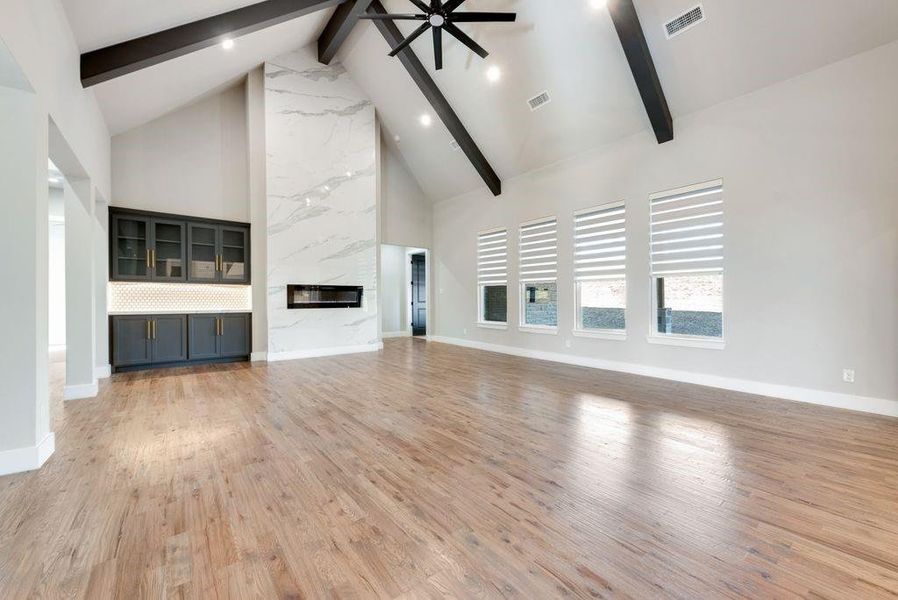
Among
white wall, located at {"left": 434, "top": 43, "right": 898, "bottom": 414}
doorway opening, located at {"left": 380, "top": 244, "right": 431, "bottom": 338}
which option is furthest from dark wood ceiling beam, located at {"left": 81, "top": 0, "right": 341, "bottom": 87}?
doorway opening, located at {"left": 380, "top": 244, "right": 431, "bottom": 338}

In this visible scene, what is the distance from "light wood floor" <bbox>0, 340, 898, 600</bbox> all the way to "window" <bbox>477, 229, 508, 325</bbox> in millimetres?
4106

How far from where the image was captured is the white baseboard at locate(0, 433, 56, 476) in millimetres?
2365

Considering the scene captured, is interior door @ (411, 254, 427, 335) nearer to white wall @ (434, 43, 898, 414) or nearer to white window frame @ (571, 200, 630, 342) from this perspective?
white window frame @ (571, 200, 630, 342)

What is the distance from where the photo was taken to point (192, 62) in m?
5.22

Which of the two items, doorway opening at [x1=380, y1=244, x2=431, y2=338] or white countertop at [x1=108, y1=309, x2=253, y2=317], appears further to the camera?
doorway opening at [x1=380, y1=244, x2=431, y2=338]

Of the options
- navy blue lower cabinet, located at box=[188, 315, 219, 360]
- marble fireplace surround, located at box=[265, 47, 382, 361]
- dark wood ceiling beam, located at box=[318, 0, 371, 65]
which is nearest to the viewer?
dark wood ceiling beam, located at box=[318, 0, 371, 65]

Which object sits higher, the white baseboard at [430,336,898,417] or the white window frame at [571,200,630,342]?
the white window frame at [571,200,630,342]

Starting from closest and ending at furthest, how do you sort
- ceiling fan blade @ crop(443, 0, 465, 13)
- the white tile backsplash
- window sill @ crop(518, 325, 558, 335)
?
ceiling fan blade @ crop(443, 0, 465, 13), the white tile backsplash, window sill @ crop(518, 325, 558, 335)

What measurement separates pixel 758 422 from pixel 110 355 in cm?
806

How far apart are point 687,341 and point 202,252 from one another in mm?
7586

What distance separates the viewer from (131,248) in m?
5.77

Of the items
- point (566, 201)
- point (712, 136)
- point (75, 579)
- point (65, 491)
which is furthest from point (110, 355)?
point (712, 136)

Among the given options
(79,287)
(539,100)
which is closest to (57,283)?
(79,287)

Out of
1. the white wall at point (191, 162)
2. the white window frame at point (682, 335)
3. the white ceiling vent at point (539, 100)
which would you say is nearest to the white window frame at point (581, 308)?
the white window frame at point (682, 335)
